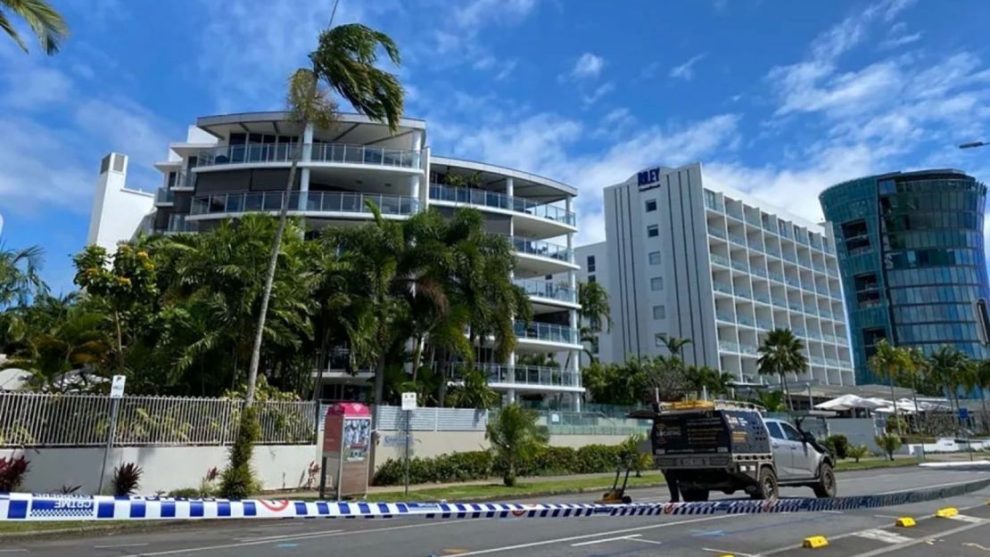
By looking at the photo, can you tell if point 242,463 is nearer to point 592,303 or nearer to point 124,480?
point 124,480

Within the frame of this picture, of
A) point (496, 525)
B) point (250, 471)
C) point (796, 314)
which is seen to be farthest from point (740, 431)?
point (796, 314)

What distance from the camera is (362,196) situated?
36500 millimetres

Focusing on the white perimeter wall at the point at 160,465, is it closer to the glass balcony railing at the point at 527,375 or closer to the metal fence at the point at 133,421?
the metal fence at the point at 133,421

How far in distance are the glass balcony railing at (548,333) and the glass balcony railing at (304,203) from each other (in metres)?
9.51

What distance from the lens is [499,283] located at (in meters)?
28.3

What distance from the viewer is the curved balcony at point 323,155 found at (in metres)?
37.1

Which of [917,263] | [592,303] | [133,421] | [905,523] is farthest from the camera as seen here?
[917,263]

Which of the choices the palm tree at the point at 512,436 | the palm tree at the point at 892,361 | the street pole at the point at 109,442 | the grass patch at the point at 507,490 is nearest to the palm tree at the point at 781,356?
the palm tree at the point at 892,361

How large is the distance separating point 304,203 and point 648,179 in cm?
4291

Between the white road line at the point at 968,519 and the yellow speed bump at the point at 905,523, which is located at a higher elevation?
the yellow speed bump at the point at 905,523

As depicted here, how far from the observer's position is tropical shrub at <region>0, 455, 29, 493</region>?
1397 centimetres

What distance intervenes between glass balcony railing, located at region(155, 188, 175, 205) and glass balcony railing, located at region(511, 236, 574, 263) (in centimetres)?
2129

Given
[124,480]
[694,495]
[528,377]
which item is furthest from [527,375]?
[124,480]

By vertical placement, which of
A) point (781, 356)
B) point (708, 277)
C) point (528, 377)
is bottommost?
point (528, 377)
